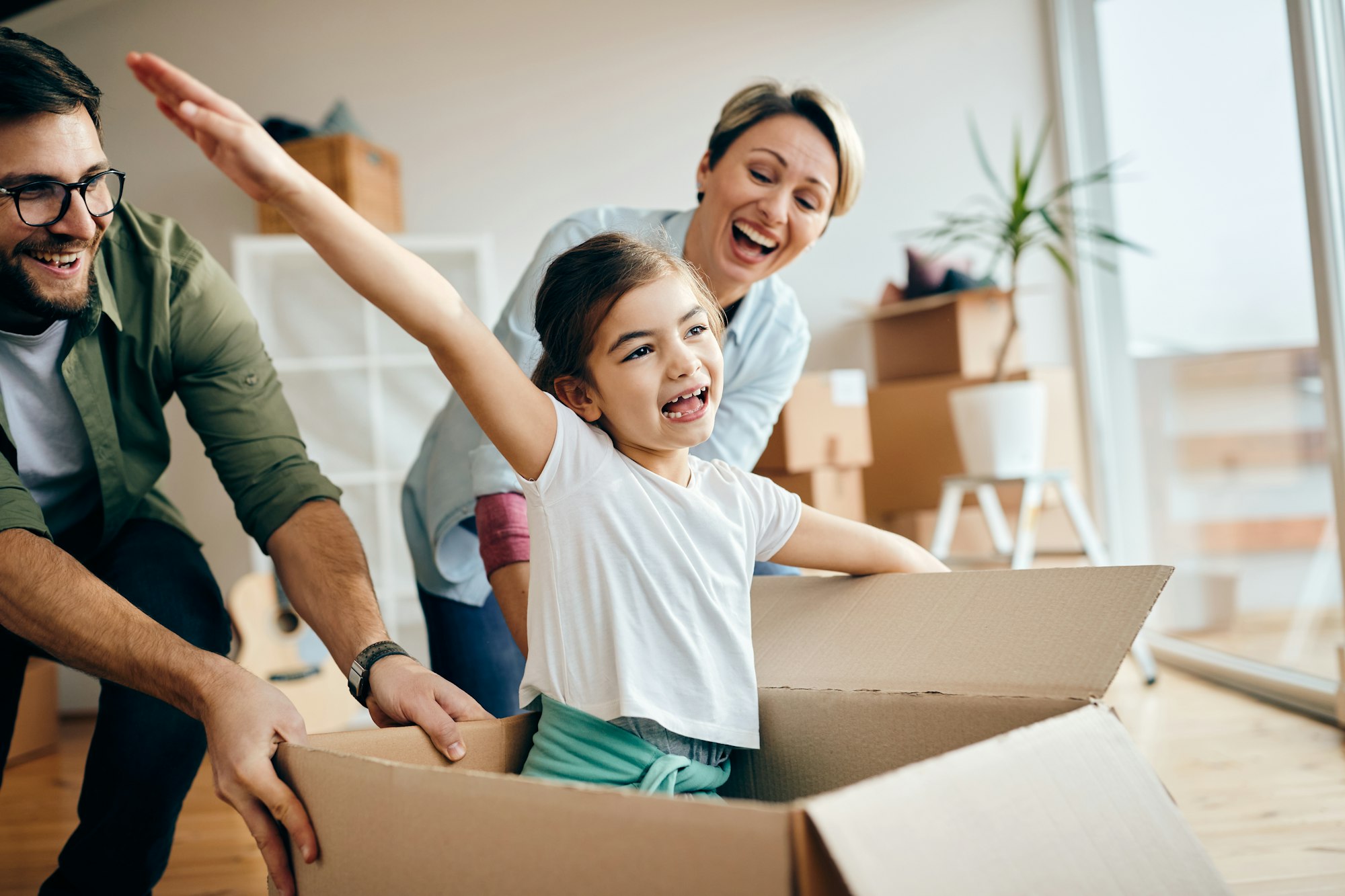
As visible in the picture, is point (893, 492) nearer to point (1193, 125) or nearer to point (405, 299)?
point (1193, 125)

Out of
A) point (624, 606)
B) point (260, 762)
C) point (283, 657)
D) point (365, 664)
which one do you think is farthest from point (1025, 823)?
point (283, 657)

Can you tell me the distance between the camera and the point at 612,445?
87 cm

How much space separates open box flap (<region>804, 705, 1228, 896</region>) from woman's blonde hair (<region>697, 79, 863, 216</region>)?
0.89 meters

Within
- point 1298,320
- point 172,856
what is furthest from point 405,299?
point 1298,320

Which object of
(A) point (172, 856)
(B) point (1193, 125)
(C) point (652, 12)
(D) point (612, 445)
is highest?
(C) point (652, 12)

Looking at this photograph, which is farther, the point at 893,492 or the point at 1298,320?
the point at 893,492

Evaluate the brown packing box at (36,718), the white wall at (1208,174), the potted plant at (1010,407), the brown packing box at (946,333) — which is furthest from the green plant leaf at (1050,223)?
the brown packing box at (36,718)

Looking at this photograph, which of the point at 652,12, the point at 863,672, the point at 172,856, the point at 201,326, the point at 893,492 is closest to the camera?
the point at 863,672

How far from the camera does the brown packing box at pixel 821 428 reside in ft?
8.05

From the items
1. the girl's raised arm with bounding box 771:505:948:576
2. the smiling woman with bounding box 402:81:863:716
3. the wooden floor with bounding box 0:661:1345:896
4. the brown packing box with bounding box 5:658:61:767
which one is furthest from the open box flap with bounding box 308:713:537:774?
the brown packing box with bounding box 5:658:61:767

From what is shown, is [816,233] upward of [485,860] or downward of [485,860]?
upward

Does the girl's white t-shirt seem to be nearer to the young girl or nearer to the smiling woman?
the young girl

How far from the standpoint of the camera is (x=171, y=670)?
84cm

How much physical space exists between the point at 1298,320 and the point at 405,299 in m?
2.23
